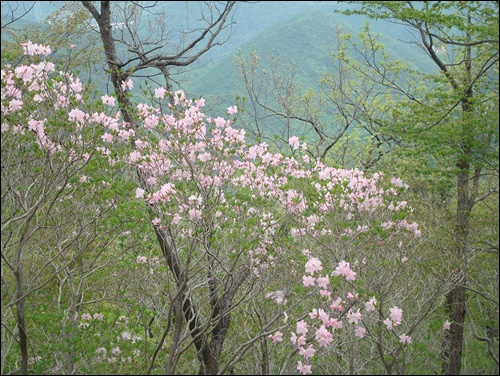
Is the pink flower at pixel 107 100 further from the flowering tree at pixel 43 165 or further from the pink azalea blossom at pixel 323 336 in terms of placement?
the pink azalea blossom at pixel 323 336

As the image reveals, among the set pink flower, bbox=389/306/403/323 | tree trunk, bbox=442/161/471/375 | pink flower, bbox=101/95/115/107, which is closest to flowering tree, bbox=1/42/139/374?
pink flower, bbox=101/95/115/107

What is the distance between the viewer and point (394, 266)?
6551 millimetres

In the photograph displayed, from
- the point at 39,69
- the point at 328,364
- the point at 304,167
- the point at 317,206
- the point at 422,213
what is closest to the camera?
the point at 39,69

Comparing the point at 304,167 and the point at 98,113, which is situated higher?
the point at 98,113

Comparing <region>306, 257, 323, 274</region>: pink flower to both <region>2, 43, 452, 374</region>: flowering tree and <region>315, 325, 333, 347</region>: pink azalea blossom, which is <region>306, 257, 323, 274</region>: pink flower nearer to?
<region>2, 43, 452, 374</region>: flowering tree

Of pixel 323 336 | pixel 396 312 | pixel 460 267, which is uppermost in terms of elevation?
pixel 323 336

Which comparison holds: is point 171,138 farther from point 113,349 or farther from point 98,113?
point 113,349

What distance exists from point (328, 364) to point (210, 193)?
403 centimetres

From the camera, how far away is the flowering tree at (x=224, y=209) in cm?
470

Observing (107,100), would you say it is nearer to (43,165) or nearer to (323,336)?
(43,165)

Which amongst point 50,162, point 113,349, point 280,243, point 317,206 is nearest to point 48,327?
point 113,349

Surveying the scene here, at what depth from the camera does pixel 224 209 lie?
16.6 feet

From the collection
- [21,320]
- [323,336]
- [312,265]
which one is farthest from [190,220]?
[21,320]

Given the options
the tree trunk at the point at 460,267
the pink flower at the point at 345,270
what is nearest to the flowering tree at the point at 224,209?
the pink flower at the point at 345,270
